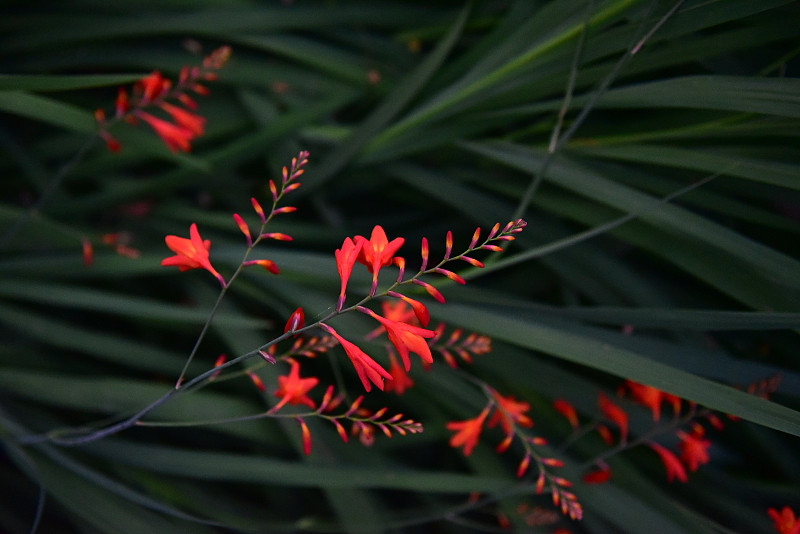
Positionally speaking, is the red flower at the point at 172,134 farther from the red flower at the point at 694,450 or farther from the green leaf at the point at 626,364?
the red flower at the point at 694,450

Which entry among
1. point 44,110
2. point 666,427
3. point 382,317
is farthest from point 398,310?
point 44,110

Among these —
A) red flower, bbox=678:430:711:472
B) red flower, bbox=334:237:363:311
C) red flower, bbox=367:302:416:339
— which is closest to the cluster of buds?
red flower, bbox=678:430:711:472

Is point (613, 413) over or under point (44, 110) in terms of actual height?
under

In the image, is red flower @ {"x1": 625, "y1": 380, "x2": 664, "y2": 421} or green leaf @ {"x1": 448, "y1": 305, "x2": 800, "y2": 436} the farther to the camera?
red flower @ {"x1": 625, "y1": 380, "x2": 664, "y2": 421}

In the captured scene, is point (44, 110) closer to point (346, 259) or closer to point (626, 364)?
point (346, 259)

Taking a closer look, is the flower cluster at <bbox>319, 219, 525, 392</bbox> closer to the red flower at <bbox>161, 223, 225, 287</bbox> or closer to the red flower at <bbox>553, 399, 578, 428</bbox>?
the red flower at <bbox>161, 223, 225, 287</bbox>
